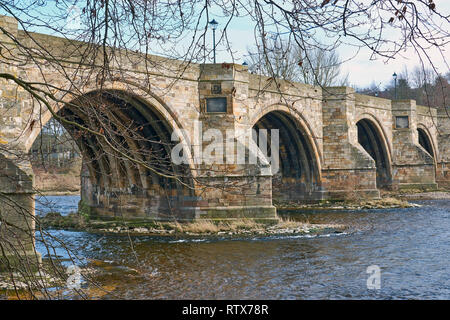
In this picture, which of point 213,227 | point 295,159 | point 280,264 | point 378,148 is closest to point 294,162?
point 295,159

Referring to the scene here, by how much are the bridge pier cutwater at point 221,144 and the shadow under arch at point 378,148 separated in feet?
0.19

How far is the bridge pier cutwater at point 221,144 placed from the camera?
1143cm

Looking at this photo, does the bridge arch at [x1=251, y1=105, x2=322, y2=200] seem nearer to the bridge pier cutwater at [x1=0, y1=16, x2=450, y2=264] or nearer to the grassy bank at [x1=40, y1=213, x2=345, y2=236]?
the bridge pier cutwater at [x1=0, y1=16, x2=450, y2=264]

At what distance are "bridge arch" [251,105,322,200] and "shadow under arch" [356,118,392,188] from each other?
6.56m

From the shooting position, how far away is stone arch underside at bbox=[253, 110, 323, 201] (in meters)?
23.0

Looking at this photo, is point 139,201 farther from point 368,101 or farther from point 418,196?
point 418,196

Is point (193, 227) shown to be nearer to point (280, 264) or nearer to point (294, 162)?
point (280, 264)

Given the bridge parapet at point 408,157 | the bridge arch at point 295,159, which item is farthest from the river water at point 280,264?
the bridge parapet at point 408,157

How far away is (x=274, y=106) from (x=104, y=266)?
11.3 m

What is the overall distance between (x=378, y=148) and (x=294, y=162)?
8018mm

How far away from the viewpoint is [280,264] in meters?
11.3

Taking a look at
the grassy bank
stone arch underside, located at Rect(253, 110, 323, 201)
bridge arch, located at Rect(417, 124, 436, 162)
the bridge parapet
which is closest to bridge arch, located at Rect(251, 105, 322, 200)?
stone arch underside, located at Rect(253, 110, 323, 201)

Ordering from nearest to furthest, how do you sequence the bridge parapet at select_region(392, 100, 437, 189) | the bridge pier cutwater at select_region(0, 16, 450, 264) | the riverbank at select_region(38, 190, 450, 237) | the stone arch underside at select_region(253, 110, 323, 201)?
the bridge pier cutwater at select_region(0, 16, 450, 264) → the riverbank at select_region(38, 190, 450, 237) → the stone arch underside at select_region(253, 110, 323, 201) → the bridge parapet at select_region(392, 100, 437, 189)

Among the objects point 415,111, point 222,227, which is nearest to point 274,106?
point 222,227
